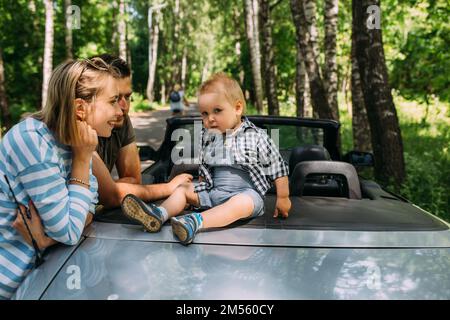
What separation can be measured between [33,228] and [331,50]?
34.2 ft

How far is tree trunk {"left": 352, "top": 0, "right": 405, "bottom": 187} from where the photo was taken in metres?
6.15

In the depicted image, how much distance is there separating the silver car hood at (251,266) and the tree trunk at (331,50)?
9.08 meters

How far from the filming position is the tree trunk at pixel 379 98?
615 centimetres

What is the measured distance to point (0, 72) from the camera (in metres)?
14.1

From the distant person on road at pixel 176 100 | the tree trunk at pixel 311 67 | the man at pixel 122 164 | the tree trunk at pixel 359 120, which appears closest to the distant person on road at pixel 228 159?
the man at pixel 122 164

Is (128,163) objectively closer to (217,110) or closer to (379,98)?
(217,110)

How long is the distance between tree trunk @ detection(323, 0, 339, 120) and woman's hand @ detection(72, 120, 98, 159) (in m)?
9.20

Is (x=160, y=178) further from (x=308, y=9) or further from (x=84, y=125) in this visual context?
(x=308, y=9)

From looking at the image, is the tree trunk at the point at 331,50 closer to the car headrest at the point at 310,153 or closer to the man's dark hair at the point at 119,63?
the car headrest at the point at 310,153

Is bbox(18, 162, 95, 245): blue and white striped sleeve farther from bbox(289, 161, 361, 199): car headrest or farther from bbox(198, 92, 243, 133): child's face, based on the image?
bbox(289, 161, 361, 199): car headrest

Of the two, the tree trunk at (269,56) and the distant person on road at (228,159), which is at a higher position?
the tree trunk at (269,56)

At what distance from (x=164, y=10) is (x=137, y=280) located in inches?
1597

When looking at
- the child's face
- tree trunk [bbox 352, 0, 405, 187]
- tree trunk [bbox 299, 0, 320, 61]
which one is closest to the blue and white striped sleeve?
the child's face

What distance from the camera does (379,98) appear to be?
6188 millimetres
